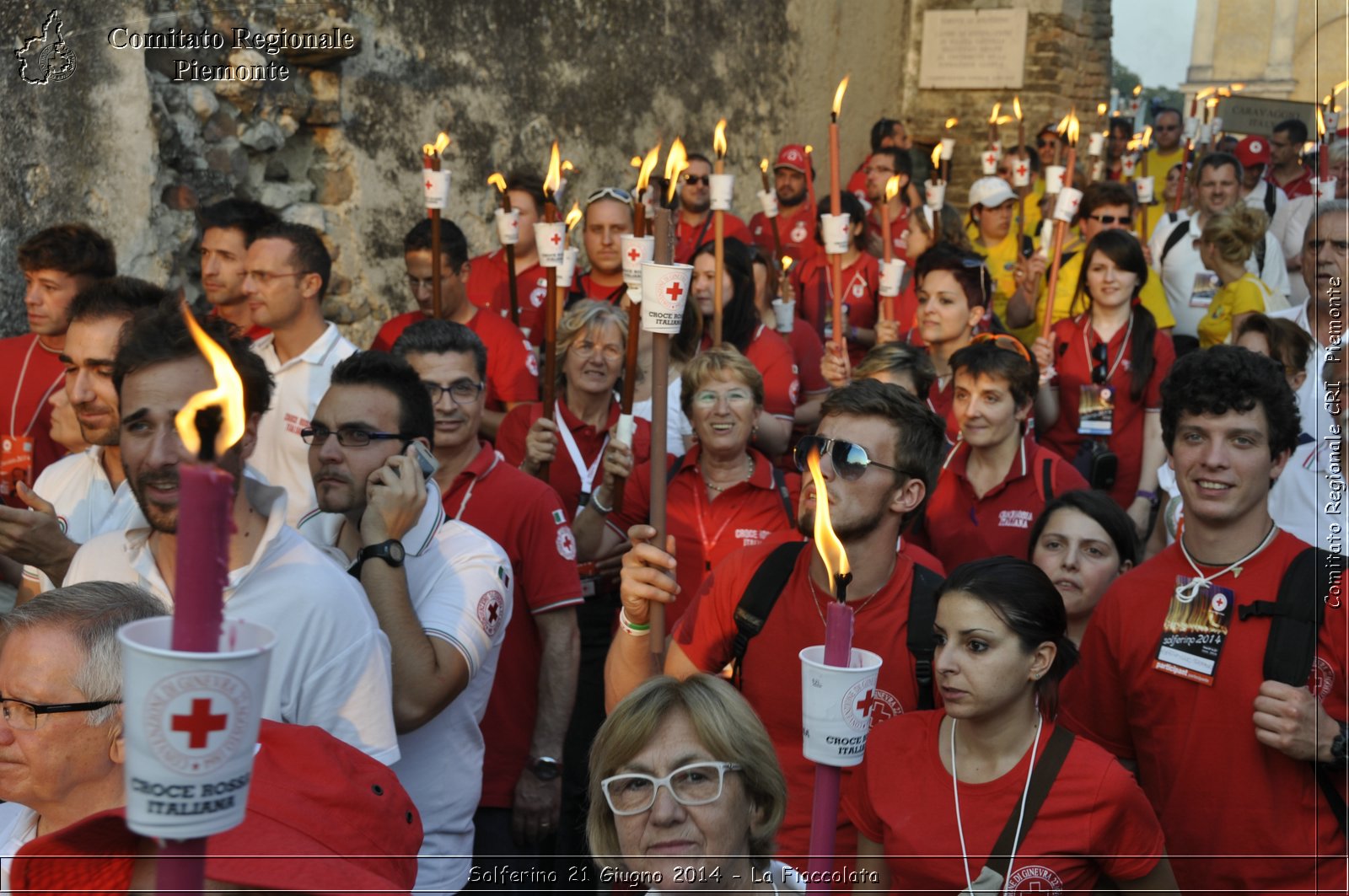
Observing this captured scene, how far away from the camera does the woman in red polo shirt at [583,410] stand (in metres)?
4.99

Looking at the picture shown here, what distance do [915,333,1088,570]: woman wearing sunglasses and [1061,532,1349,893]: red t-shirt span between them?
4.15 feet

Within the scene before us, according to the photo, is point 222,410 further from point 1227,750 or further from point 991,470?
point 991,470

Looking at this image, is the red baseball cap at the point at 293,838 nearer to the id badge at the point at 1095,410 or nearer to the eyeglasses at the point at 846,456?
the eyeglasses at the point at 846,456

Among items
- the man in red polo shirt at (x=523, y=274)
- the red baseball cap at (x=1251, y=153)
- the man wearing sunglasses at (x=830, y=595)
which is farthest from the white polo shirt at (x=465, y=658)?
the red baseball cap at (x=1251, y=153)

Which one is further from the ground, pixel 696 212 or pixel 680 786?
pixel 696 212

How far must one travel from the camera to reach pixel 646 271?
273cm

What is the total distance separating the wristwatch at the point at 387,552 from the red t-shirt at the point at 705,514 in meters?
1.56

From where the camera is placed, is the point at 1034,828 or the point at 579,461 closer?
the point at 1034,828

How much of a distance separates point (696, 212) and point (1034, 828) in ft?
24.7

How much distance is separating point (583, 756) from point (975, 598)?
1926 mm

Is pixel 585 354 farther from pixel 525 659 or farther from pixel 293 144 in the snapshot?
pixel 293 144

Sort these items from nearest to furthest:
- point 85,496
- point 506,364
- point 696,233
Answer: point 85,496
point 506,364
point 696,233

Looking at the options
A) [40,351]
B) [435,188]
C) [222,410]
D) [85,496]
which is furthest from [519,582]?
[222,410]

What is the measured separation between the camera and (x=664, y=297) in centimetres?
267
